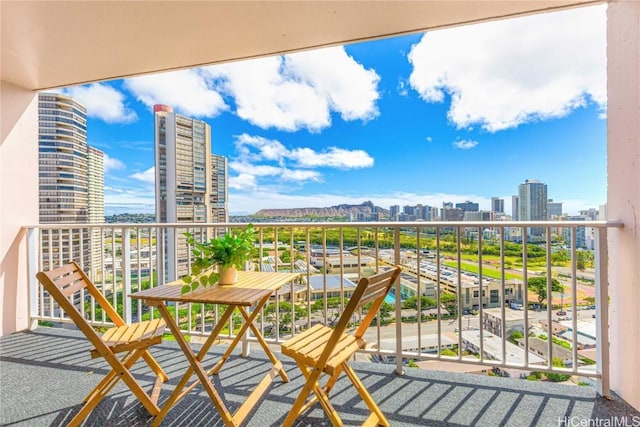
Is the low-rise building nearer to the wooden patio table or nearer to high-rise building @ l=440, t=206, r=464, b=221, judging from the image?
high-rise building @ l=440, t=206, r=464, b=221

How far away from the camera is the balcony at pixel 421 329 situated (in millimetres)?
1848

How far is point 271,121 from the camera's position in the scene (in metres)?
7.39

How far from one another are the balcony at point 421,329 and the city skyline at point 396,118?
2.05ft

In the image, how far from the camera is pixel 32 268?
3180 mm

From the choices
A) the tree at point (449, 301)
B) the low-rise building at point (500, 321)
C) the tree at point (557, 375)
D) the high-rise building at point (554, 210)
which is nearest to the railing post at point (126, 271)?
the tree at point (449, 301)

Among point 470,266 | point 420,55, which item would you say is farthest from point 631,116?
point 420,55

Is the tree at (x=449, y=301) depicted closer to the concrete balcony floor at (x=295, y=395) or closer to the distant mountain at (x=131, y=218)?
the concrete balcony floor at (x=295, y=395)

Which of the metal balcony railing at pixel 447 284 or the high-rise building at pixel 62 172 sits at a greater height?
the high-rise building at pixel 62 172

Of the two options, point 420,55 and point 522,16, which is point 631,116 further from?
point 420,55

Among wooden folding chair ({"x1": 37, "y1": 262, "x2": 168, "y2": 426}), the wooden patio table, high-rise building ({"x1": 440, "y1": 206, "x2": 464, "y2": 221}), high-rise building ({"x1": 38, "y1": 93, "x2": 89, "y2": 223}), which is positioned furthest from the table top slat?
high-rise building ({"x1": 38, "y1": 93, "x2": 89, "y2": 223})

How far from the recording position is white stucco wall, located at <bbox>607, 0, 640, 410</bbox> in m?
1.81

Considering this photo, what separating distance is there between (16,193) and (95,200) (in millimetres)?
738

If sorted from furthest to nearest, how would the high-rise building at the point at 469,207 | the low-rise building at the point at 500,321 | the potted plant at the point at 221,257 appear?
the high-rise building at the point at 469,207 → the low-rise building at the point at 500,321 → the potted plant at the point at 221,257

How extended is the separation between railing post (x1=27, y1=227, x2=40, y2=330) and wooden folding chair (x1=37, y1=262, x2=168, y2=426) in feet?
5.88
